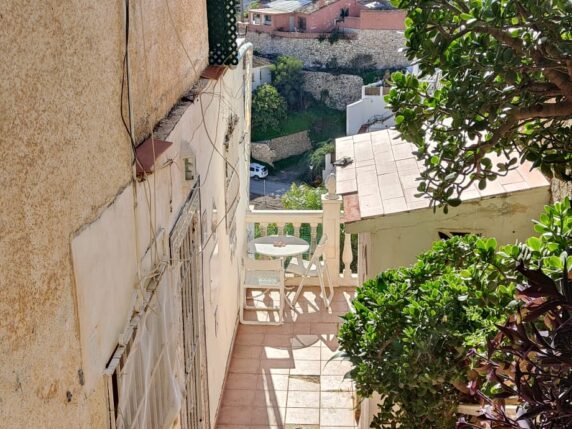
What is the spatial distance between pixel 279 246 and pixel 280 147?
36162 millimetres

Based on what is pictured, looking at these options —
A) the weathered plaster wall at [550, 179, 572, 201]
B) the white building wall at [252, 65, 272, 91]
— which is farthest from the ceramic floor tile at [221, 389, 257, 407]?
the white building wall at [252, 65, 272, 91]

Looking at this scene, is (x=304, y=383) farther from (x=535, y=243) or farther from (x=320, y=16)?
(x=320, y=16)

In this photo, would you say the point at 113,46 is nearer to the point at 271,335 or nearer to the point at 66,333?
the point at 66,333

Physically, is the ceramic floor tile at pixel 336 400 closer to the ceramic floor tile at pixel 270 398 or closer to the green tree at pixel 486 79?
the ceramic floor tile at pixel 270 398

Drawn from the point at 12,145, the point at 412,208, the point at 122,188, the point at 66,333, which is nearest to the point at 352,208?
the point at 412,208

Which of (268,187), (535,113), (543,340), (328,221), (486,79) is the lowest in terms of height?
(268,187)

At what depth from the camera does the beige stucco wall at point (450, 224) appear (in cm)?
545

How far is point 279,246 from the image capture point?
9.24 m

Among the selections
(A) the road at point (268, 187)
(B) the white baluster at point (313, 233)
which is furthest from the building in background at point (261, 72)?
(B) the white baluster at point (313, 233)

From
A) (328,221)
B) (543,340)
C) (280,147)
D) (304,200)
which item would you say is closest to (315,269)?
(328,221)

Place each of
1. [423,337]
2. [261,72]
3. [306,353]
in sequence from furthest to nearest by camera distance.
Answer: [261,72] → [306,353] → [423,337]

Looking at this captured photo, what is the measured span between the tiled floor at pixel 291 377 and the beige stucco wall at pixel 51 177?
4.02 meters

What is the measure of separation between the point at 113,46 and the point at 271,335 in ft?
17.8

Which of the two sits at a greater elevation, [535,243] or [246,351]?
[535,243]
